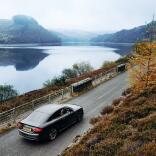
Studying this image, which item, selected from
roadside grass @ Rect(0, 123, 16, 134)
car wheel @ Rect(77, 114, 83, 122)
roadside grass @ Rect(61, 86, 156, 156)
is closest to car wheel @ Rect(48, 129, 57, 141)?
roadside grass @ Rect(61, 86, 156, 156)

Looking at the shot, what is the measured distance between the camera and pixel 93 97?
2706 cm

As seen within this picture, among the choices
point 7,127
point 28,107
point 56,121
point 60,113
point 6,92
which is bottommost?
point 6,92

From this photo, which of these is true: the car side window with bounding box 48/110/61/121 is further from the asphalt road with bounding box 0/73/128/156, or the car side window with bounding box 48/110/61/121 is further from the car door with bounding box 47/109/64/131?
the asphalt road with bounding box 0/73/128/156

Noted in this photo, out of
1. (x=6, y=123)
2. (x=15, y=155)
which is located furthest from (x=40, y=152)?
(x=6, y=123)

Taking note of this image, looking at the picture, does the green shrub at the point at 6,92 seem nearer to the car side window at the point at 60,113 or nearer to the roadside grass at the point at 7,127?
the roadside grass at the point at 7,127

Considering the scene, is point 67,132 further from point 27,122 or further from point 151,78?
point 151,78

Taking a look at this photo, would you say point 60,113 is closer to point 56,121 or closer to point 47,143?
point 56,121

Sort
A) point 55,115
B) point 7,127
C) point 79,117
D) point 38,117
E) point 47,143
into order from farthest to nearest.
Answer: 1. point 79,117
2. point 7,127
3. point 55,115
4. point 38,117
5. point 47,143

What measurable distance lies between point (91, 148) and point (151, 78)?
15.0 m

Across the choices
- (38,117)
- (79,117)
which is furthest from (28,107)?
(38,117)

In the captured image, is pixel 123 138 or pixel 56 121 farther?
pixel 56 121

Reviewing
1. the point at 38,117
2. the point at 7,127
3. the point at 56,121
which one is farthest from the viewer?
the point at 7,127

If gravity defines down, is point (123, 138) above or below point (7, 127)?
above

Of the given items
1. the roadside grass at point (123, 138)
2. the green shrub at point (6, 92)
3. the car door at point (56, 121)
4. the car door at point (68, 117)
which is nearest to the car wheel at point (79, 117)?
the car door at point (68, 117)
